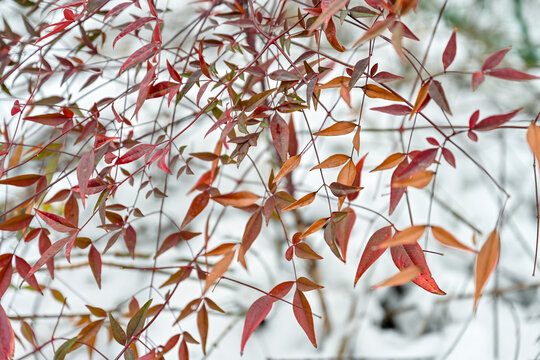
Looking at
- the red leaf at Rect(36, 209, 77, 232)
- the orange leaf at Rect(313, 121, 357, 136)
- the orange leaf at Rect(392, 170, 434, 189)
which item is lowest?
the orange leaf at Rect(392, 170, 434, 189)

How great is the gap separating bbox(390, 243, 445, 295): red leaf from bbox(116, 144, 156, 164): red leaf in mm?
168

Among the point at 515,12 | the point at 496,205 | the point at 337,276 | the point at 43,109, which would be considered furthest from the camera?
the point at 515,12

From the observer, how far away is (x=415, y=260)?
0.29 m

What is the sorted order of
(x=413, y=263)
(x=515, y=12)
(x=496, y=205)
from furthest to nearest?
1. (x=515, y=12)
2. (x=496, y=205)
3. (x=413, y=263)

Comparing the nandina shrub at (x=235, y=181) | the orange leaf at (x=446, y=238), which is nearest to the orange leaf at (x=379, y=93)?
the nandina shrub at (x=235, y=181)

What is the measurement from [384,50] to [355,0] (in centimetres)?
18

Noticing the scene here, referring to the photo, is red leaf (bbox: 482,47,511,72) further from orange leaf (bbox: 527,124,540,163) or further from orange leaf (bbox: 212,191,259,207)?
orange leaf (bbox: 212,191,259,207)

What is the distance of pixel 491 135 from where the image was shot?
3.33 feet

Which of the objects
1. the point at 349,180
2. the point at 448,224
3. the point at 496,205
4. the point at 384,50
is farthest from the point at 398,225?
the point at 349,180

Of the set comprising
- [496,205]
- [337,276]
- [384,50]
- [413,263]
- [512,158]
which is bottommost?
[413,263]

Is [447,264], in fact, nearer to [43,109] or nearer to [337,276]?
[337,276]

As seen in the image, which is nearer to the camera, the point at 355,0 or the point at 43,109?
the point at 43,109

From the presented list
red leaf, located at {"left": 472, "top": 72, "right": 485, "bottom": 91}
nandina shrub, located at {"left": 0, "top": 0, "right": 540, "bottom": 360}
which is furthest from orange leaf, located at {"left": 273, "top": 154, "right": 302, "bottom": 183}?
red leaf, located at {"left": 472, "top": 72, "right": 485, "bottom": 91}

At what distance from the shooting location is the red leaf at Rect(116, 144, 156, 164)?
0.96ft
